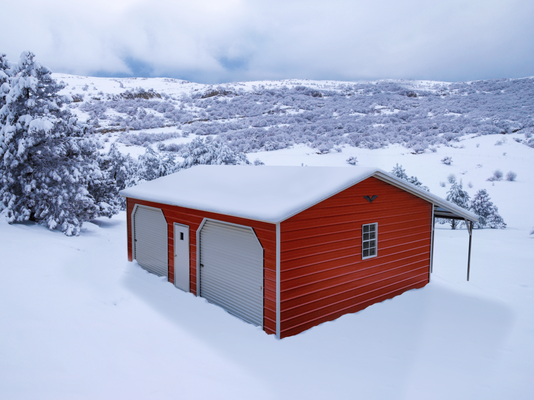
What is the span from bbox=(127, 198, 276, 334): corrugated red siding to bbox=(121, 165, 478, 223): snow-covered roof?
0.92 ft

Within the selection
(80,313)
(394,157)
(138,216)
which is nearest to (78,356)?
(80,313)

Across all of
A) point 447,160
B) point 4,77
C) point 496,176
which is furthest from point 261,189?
point 447,160

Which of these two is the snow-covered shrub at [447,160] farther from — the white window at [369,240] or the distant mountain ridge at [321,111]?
the white window at [369,240]

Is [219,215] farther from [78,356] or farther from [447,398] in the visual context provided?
[447,398]

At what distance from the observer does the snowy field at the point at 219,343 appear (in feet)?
16.5

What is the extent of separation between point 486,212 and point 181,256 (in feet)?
71.8

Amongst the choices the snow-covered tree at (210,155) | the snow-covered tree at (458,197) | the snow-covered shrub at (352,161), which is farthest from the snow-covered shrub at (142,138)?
the snow-covered tree at (458,197)

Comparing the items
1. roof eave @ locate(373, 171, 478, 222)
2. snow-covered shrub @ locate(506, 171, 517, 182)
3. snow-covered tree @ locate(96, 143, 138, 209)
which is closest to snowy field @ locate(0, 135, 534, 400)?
roof eave @ locate(373, 171, 478, 222)

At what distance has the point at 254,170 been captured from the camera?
1073cm

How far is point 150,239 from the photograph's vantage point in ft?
35.7

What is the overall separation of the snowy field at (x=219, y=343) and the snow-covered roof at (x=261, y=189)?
7.83ft

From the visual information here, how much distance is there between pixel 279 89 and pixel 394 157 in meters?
37.7

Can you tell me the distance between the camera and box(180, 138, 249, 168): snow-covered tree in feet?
74.8

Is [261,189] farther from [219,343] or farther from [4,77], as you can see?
[4,77]
